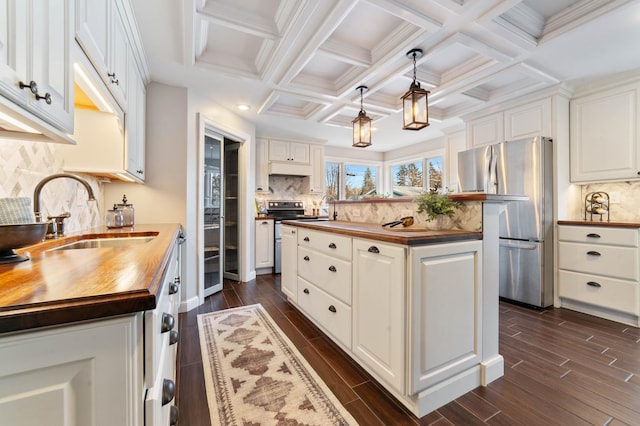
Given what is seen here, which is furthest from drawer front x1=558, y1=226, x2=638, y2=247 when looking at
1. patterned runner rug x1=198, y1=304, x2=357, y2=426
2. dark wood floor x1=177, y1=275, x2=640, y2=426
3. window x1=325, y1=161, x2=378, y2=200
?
window x1=325, y1=161, x2=378, y2=200

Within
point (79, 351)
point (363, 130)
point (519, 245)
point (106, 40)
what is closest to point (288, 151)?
point (363, 130)

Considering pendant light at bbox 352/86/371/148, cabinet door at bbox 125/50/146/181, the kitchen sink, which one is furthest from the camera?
pendant light at bbox 352/86/371/148

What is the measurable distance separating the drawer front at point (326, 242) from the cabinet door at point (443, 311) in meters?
0.57

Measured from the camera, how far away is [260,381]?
1.73 meters

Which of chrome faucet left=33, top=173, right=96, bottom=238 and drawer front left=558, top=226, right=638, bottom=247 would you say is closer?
chrome faucet left=33, top=173, right=96, bottom=238

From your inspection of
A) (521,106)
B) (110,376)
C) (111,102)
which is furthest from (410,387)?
(521,106)

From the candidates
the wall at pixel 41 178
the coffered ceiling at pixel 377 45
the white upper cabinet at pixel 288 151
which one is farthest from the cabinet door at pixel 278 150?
the wall at pixel 41 178

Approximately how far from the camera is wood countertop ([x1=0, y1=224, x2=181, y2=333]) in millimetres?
491

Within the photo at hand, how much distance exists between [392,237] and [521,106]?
3034 mm

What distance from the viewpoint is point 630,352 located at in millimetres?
2068

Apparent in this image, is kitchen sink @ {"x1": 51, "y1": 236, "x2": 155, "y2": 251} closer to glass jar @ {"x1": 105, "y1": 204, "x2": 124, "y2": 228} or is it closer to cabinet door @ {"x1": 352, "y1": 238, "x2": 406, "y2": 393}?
glass jar @ {"x1": 105, "y1": 204, "x2": 124, "y2": 228}

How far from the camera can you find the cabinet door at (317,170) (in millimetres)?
5359

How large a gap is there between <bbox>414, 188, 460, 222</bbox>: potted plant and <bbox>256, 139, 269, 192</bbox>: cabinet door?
345cm

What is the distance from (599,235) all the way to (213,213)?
4282 millimetres
